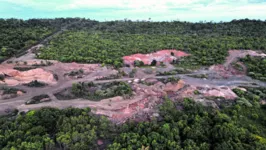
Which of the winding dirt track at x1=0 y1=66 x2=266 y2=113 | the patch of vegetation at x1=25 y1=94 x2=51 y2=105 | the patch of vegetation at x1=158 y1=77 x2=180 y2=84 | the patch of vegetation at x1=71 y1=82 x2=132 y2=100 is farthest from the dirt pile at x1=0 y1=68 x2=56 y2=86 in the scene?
the patch of vegetation at x1=158 y1=77 x2=180 y2=84

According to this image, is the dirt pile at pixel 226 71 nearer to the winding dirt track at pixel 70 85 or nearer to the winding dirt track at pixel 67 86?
the winding dirt track at pixel 70 85

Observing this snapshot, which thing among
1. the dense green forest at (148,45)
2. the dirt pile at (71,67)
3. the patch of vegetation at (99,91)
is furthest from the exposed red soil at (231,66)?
the dirt pile at (71,67)

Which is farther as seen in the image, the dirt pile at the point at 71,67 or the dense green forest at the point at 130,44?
the dense green forest at the point at 130,44

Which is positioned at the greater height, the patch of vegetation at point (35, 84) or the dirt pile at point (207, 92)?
the patch of vegetation at point (35, 84)

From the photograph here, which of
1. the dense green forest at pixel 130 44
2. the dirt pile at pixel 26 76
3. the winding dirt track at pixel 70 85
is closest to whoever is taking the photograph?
the winding dirt track at pixel 70 85

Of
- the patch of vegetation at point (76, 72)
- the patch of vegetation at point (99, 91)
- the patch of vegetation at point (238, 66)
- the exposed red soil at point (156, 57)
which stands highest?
the exposed red soil at point (156, 57)
